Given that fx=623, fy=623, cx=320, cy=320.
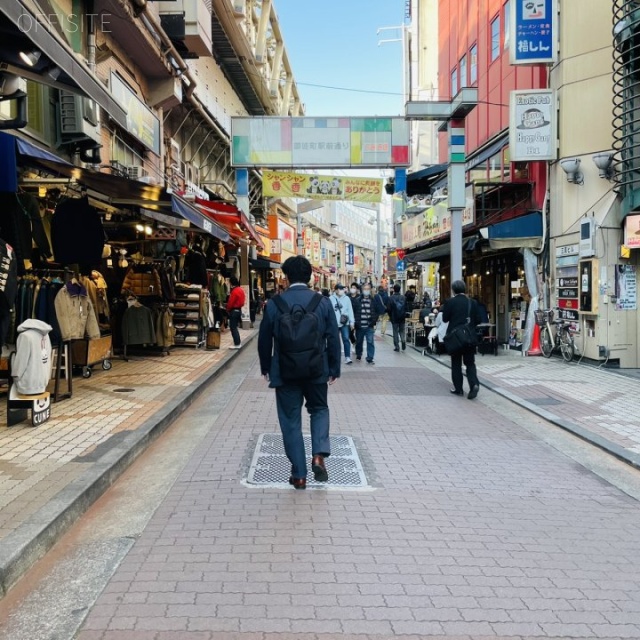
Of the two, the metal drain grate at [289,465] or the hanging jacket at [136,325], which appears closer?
the metal drain grate at [289,465]

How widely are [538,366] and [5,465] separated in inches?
423

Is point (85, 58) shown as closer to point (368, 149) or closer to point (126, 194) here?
point (126, 194)

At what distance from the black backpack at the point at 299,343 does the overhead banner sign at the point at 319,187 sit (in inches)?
571

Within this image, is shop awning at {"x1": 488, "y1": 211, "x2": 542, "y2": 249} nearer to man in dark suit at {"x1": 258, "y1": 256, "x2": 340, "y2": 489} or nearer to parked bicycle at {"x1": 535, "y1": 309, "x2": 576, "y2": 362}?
parked bicycle at {"x1": 535, "y1": 309, "x2": 576, "y2": 362}

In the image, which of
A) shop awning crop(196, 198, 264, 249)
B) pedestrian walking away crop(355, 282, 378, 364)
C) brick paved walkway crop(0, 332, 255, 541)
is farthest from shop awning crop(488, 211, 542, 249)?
brick paved walkway crop(0, 332, 255, 541)

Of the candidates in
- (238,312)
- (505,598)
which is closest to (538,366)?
(238,312)

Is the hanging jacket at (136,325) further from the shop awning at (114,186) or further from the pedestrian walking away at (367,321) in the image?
the pedestrian walking away at (367,321)

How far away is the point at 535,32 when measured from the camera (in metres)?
13.9

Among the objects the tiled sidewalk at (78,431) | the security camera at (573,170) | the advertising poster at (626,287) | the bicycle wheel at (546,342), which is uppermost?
the security camera at (573,170)

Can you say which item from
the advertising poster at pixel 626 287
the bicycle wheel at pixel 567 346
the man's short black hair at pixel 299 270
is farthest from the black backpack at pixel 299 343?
the bicycle wheel at pixel 567 346

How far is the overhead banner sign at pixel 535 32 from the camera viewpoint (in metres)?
13.8

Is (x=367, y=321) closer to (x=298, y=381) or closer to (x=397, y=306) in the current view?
(x=397, y=306)

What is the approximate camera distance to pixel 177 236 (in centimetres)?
1459

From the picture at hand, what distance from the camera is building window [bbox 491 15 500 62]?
1819 cm
